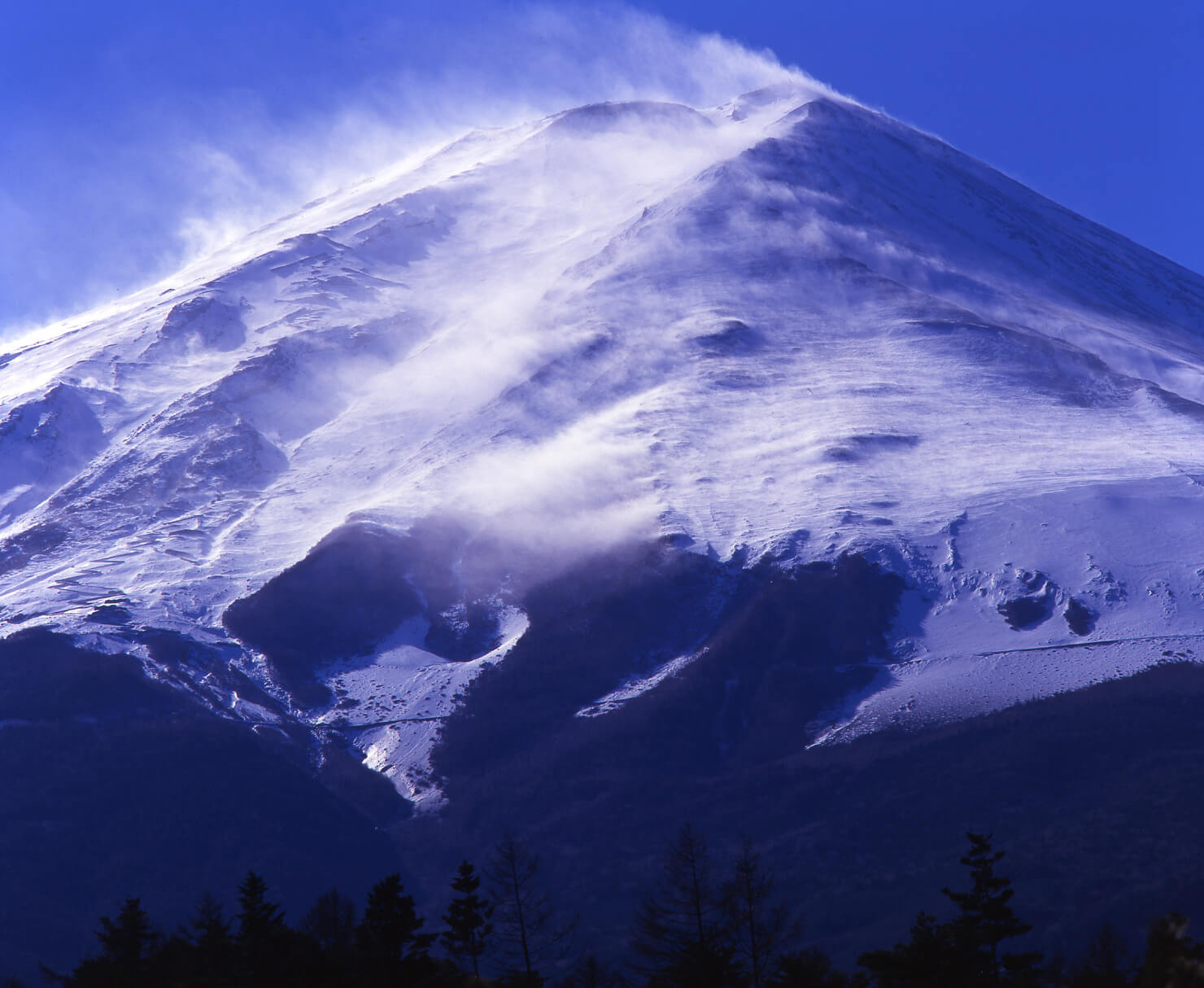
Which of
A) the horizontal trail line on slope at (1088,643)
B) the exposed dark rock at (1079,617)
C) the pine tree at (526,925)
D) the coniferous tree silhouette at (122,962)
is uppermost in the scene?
the exposed dark rock at (1079,617)

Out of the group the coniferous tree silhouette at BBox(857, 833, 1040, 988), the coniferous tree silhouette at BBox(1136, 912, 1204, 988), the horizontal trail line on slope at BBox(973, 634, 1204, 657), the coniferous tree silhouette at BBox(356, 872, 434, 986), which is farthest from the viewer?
the horizontal trail line on slope at BBox(973, 634, 1204, 657)

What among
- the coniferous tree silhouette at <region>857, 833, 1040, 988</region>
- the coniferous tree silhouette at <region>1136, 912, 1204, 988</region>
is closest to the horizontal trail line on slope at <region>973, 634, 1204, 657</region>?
the coniferous tree silhouette at <region>857, 833, 1040, 988</region>

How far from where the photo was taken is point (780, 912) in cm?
6109

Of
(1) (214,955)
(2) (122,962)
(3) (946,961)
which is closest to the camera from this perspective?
(3) (946,961)

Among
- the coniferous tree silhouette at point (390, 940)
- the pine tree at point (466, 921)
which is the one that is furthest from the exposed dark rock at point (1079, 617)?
the coniferous tree silhouette at point (390, 940)

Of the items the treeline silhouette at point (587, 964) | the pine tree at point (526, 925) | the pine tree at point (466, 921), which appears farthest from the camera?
the pine tree at point (526, 925)

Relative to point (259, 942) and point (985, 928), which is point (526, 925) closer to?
point (259, 942)

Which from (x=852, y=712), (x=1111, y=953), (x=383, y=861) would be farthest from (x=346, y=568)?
(x=1111, y=953)

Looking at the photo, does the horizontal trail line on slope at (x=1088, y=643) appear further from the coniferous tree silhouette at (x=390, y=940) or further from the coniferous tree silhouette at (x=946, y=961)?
the coniferous tree silhouette at (x=390, y=940)

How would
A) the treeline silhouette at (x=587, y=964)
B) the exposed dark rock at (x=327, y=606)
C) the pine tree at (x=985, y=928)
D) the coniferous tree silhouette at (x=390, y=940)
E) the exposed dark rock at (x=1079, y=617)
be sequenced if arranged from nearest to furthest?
1. the pine tree at (x=985, y=928)
2. the treeline silhouette at (x=587, y=964)
3. the coniferous tree silhouette at (x=390, y=940)
4. the exposed dark rock at (x=1079, y=617)
5. the exposed dark rock at (x=327, y=606)

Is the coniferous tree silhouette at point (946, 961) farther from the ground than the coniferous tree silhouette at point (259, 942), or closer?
closer

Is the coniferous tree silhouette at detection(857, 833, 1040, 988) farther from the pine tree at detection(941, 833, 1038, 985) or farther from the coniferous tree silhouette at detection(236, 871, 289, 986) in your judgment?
the coniferous tree silhouette at detection(236, 871, 289, 986)

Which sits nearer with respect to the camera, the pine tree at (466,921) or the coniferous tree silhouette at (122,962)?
the pine tree at (466,921)

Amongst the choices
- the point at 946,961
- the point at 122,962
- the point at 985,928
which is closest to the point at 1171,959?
the point at 946,961
